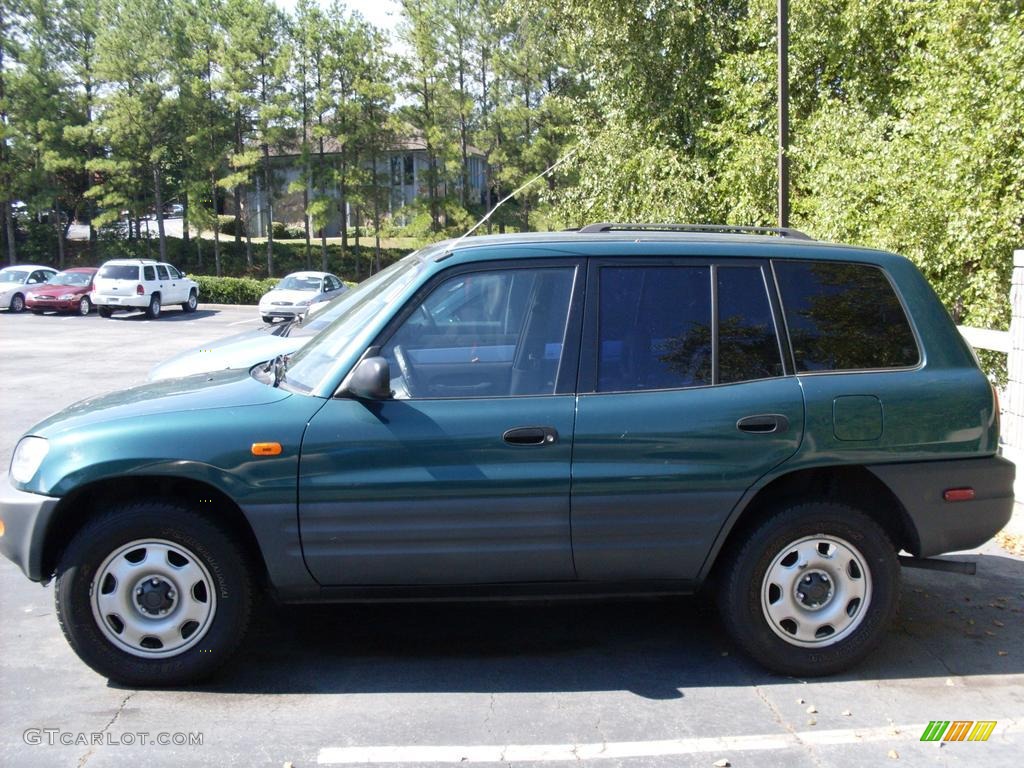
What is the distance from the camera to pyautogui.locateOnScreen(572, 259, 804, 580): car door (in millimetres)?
4246

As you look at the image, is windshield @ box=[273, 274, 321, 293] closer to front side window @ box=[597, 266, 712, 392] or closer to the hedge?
the hedge

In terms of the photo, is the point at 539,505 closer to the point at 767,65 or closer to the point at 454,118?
the point at 767,65

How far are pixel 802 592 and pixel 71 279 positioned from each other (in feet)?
109

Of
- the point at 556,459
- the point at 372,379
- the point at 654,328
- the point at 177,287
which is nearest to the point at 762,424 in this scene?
the point at 654,328

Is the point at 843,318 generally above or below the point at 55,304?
above

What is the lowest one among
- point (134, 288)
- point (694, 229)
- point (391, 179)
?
point (134, 288)

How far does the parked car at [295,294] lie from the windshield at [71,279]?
7284 millimetres

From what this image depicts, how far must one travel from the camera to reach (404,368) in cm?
433

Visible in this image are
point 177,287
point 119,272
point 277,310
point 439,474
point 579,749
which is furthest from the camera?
point 177,287

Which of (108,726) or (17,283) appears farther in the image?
(17,283)

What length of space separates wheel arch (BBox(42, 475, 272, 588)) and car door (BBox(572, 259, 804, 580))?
1.43m

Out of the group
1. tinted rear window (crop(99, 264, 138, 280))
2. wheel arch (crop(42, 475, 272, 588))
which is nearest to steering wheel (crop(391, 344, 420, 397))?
wheel arch (crop(42, 475, 272, 588))

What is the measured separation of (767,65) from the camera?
17453 millimetres

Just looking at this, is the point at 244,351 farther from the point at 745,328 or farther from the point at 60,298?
the point at 60,298
